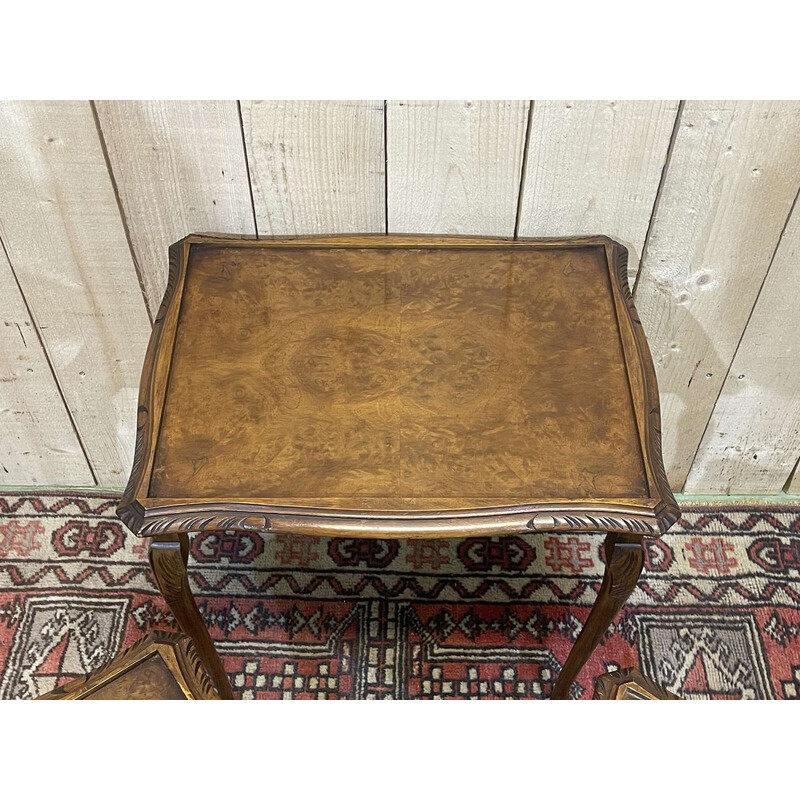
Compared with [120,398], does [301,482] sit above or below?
above

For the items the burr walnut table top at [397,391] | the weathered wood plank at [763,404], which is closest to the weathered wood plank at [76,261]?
the burr walnut table top at [397,391]

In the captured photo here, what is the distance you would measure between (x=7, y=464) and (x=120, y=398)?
0.32 m

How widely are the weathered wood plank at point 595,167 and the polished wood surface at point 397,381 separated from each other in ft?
0.19

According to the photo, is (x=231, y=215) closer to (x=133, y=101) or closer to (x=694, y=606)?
(x=133, y=101)

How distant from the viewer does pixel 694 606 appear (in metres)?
1.44

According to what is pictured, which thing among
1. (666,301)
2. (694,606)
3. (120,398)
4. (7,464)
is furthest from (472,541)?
(7,464)

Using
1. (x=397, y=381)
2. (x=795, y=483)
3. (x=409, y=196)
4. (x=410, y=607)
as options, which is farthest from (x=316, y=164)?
(x=795, y=483)

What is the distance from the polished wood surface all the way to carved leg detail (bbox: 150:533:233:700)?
0.09 metres

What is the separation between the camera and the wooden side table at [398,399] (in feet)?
2.85

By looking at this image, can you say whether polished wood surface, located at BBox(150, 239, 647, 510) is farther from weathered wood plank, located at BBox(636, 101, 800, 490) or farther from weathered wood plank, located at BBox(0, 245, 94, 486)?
weathered wood plank, located at BBox(0, 245, 94, 486)

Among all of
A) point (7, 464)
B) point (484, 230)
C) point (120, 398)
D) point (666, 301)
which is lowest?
point (7, 464)

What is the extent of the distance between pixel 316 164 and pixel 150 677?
70cm

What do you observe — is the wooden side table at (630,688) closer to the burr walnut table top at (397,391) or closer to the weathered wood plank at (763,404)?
the burr walnut table top at (397,391)

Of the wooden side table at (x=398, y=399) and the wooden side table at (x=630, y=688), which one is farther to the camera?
the wooden side table at (x=630, y=688)
